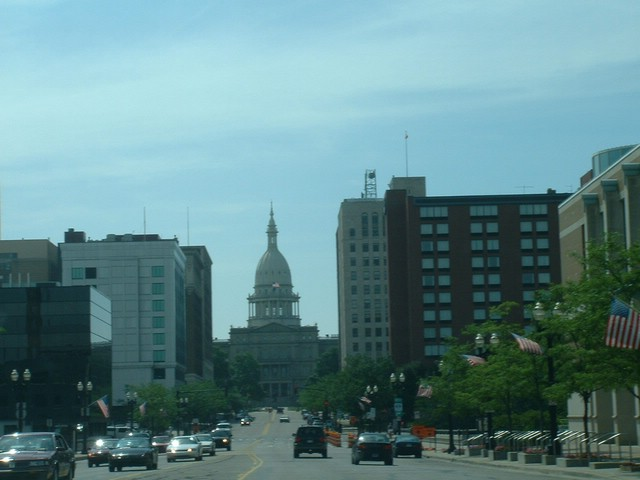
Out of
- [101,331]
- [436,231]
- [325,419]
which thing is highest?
[436,231]

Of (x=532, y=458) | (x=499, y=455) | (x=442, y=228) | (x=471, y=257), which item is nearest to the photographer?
(x=532, y=458)

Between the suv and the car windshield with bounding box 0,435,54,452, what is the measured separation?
105ft

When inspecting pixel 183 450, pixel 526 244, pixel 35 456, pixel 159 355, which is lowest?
pixel 183 450

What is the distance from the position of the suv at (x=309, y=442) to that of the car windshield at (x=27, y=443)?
32.0 metres

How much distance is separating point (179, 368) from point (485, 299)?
47.4m

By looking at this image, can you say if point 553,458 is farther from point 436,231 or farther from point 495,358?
point 436,231

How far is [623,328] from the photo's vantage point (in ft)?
116

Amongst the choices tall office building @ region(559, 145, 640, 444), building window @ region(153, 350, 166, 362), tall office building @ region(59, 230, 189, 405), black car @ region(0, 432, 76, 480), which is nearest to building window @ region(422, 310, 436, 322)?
tall office building @ region(59, 230, 189, 405)

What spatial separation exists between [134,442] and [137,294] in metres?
106

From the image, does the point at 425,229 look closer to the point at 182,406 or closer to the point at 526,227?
the point at 526,227

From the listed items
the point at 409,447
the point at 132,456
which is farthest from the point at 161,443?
the point at 132,456

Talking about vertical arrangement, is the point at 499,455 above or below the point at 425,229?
below

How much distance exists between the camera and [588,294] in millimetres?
41250

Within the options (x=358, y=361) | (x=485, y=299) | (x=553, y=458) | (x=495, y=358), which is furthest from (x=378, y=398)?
(x=553, y=458)
